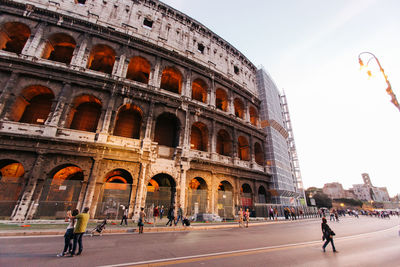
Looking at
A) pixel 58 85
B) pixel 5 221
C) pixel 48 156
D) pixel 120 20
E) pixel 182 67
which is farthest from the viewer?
pixel 182 67

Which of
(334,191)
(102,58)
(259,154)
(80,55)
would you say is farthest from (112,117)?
(334,191)

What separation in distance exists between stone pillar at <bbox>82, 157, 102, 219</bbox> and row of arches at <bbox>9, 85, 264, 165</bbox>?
11.3 ft

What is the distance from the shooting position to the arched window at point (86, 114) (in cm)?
1473

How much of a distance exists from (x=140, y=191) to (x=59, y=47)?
52.3ft

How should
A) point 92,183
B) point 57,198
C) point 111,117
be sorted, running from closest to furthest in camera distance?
point 57,198 → point 92,183 → point 111,117

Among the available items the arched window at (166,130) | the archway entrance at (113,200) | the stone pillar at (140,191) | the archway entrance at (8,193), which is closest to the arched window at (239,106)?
the arched window at (166,130)

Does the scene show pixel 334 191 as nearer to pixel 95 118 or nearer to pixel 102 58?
pixel 95 118

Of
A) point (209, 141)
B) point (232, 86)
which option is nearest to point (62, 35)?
point (209, 141)

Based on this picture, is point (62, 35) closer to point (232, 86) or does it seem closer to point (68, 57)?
point (68, 57)

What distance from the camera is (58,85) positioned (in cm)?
1332

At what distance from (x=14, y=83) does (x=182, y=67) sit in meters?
13.6

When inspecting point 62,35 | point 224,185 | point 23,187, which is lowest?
point 23,187

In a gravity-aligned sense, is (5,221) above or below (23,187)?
below

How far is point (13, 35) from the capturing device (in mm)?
Result: 14852
